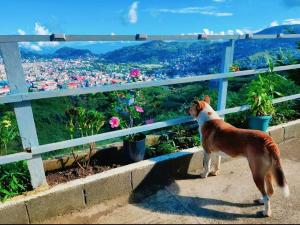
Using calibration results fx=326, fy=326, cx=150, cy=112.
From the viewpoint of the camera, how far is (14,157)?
3377 mm

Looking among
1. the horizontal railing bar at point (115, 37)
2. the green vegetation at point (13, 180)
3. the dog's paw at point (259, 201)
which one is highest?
the horizontal railing bar at point (115, 37)

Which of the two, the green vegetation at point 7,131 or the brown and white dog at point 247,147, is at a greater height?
the green vegetation at point 7,131

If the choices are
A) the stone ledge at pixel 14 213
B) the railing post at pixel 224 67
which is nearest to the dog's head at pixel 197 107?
the railing post at pixel 224 67

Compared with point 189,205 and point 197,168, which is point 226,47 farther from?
point 189,205

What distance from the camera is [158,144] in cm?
470

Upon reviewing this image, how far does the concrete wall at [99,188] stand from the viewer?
3.38 m

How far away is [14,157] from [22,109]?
0.51 m

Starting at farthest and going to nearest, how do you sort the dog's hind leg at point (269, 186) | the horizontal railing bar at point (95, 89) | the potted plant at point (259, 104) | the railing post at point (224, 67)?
the potted plant at point (259, 104)
the railing post at point (224, 67)
the dog's hind leg at point (269, 186)
the horizontal railing bar at point (95, 89)

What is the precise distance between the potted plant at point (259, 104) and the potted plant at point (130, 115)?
1.85 metres

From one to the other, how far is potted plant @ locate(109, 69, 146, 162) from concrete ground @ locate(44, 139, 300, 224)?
1.95 ft

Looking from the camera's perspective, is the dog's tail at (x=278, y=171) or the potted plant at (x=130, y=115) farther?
the potted plant at (x=130, y=115)

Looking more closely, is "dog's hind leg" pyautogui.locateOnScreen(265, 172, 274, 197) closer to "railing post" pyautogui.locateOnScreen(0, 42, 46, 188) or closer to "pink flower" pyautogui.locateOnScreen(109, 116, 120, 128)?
"pink flower" pyautogui.locateOnScreen(109, 116, 120, 128)

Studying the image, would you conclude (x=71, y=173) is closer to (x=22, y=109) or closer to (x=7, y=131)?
(x=7, y=131)

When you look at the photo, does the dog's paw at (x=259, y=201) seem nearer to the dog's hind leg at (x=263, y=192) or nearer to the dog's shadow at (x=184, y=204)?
the dog's shadow at (x=184, y=204)
